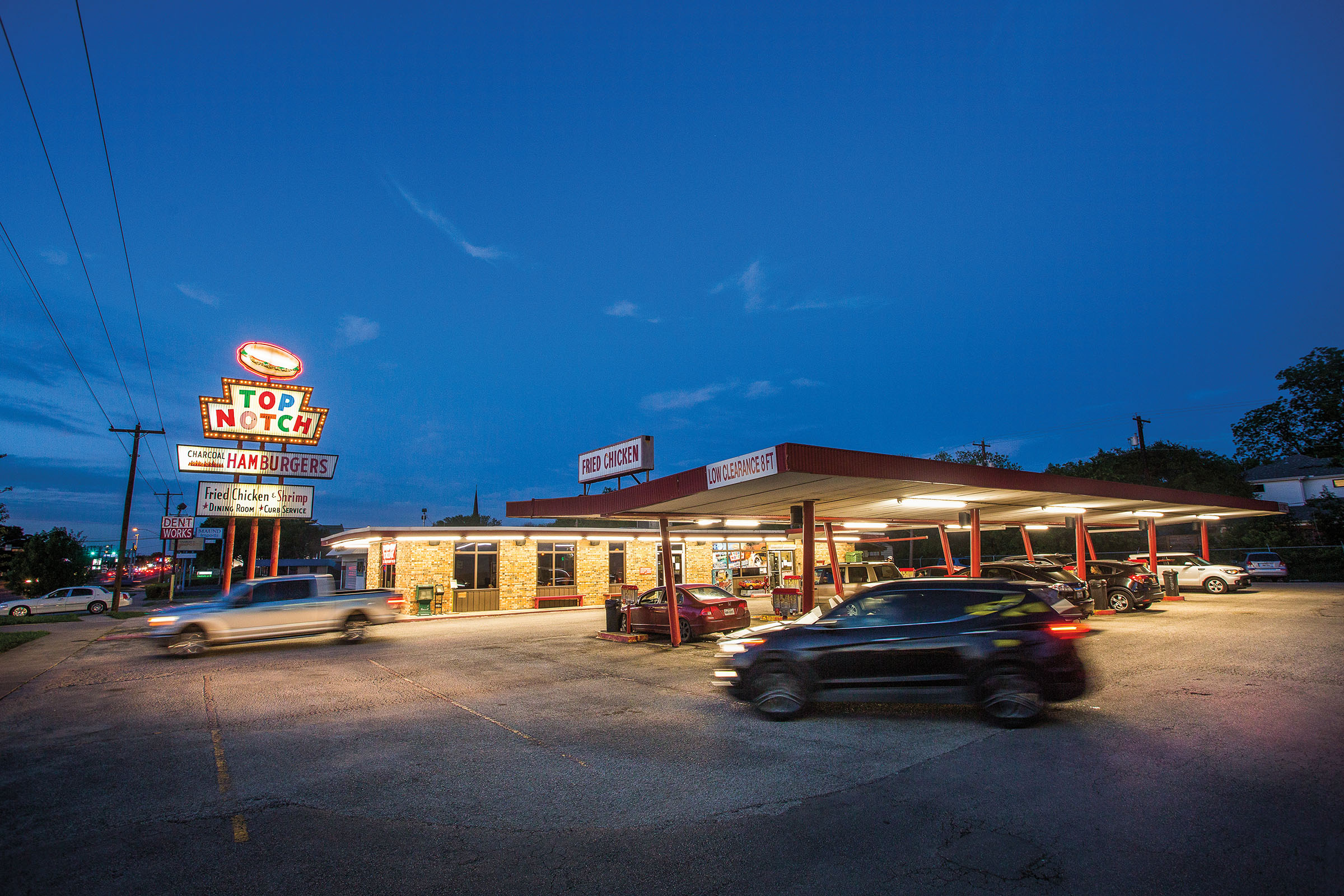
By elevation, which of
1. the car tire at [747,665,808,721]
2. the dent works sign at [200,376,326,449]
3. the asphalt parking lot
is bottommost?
the asphalt parking lot

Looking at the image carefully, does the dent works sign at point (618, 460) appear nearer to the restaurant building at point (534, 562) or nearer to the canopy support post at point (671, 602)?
the canopy support post at point (671, 602)

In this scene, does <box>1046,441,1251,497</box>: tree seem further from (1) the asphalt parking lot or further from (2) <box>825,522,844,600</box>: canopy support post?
(1) the asphalt parking lot

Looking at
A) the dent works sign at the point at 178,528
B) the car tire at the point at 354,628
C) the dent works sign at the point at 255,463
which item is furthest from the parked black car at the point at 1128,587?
the dent works sign at the point at 178,528

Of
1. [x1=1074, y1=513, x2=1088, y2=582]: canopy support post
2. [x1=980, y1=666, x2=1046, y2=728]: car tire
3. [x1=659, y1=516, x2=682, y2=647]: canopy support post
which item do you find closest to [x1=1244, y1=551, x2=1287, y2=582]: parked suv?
[x1=1074, y1=513, x2=1088, y2=582]: canopy support post

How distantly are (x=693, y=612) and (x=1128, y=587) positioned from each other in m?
13.3

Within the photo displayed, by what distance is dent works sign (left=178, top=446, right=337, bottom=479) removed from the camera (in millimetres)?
23203

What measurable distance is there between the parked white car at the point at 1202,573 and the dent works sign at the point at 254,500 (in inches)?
1263

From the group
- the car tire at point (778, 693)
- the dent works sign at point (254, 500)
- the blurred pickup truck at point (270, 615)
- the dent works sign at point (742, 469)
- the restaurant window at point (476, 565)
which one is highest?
the dent works sign at point (254, 500)

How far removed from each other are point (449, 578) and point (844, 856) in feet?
81.2

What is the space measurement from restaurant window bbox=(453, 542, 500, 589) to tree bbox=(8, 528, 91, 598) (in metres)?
32.5

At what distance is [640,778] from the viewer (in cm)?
579

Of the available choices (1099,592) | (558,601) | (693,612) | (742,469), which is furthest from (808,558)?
(558,601)

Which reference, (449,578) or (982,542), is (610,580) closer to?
(449,578)

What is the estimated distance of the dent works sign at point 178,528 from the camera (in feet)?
125
